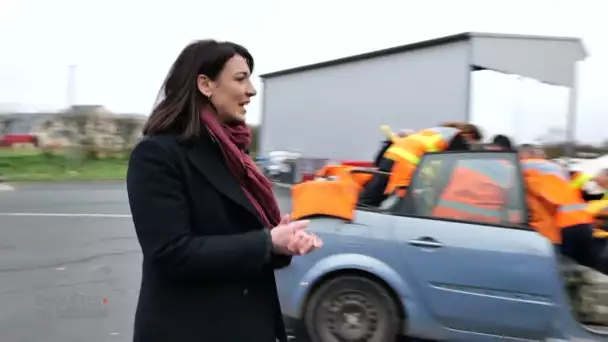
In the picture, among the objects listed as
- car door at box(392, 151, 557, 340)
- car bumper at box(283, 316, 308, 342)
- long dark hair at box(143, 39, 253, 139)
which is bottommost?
car bumper at box(283, 316, 308, 342)

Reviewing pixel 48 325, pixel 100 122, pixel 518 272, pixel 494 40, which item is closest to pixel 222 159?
pixel 518 272

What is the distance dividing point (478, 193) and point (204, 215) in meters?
2.96

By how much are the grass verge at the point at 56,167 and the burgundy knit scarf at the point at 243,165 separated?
79.0 ft

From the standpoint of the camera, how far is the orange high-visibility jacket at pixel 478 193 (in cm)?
414

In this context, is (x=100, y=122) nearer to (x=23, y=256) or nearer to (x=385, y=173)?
(x=23, y=256)

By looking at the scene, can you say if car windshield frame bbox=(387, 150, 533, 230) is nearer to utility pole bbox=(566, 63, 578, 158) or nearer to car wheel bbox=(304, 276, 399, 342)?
car wheel bbox=(304, 276, 399, 342)

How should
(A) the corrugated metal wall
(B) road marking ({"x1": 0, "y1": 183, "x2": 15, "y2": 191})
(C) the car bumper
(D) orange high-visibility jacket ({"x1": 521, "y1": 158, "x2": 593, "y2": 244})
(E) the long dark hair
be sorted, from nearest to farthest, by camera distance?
1. (E) the long dark hair
2. (D) orange high-visibility jacket ({"x1": 521, "y1": 158, "x2": 593, "y2": 244})
3. (C) the car bumper
4. (A) the corrugated metal wall
5. (B) road marking ({"x1": 0, "y1": 183, "x2": 15, "y2": 191})

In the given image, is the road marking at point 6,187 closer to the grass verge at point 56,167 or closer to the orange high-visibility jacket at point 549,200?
the grass verge at point 56,167

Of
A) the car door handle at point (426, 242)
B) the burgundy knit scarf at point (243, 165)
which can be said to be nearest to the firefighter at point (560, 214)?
the car door handle at point (426, 242)

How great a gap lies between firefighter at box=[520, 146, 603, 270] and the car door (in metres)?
0.13

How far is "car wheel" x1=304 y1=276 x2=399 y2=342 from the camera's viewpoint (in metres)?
4.26

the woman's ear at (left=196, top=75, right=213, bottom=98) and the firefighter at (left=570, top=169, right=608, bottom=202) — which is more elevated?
the woman's ear at (left=196, top=75, right=213, bottom=98)

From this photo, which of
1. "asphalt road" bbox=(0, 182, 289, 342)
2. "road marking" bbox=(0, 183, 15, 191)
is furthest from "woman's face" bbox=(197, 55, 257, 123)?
"road marking" bbox=(0, 183, 15, 191)

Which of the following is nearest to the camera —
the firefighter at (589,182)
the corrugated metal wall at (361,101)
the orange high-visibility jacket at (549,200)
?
the orange high-visibility jacket at (549,200)
